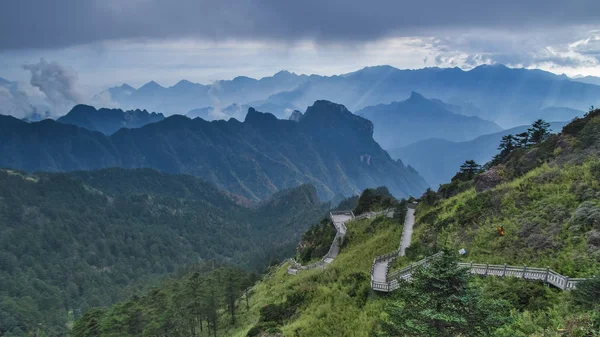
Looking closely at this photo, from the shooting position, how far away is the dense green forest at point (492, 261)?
1335cm

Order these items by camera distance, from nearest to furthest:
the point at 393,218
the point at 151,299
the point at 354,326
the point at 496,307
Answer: the point at 496,307
the point at 354,326
the point at 393,218
the point at 151,299

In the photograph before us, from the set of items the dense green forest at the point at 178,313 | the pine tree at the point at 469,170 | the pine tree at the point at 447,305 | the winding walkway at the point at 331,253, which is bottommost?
the dense green forest at the point at 178,313

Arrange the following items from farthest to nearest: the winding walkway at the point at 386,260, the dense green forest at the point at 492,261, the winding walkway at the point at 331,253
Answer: the winding walkway at the point at 331,253, the winding walkway at the point at 386,260, the dense green forest at the point at 492,261

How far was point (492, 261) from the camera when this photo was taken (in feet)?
77.2

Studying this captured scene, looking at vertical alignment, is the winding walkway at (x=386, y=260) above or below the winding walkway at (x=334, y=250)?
above

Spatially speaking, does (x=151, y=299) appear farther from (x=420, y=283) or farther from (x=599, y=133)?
(x=599, y=133)

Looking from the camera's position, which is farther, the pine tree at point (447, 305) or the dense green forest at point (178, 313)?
the dense green forest at point (178, 313)

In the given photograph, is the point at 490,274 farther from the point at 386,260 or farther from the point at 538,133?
the point at 538,133

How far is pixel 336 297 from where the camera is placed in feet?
87.0

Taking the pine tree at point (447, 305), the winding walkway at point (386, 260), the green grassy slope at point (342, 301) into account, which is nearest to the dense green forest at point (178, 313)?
the green grassy slope at point (342, 301)

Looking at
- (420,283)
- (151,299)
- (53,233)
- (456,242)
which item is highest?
(420,283)

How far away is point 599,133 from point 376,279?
22.6 meters

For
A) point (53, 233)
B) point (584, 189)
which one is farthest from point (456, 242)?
point (53, 233)

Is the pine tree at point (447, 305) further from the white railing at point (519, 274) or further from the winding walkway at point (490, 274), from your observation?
the white railing at point (519, 274)
